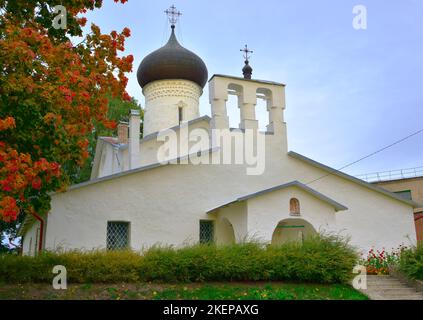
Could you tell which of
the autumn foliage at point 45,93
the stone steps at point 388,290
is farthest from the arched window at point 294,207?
the autumn foliage at point 45,93

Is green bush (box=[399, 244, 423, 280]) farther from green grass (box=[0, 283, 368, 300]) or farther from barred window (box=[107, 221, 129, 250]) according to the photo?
barred window (box=[107, 221, 129, 250])

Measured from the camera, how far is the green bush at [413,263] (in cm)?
1163

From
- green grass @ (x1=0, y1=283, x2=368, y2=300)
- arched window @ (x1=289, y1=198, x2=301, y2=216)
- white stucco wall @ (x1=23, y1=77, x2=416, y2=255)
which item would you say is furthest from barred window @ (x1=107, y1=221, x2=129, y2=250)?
arched window @ (x1=289, y1=198, x2=301, y2=216)

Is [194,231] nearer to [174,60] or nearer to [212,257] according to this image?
[212,257]

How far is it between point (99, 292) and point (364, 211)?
1059cm

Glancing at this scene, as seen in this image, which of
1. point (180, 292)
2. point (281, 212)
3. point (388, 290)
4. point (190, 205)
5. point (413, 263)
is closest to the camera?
point (180, 292)

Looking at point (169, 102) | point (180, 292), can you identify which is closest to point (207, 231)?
point (180, 292)

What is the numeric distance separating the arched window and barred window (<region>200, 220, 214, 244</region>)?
2682 mm

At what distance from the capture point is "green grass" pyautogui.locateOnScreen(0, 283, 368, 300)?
9578mm

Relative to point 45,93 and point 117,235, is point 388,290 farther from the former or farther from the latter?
point 45,93

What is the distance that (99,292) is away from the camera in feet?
32.4

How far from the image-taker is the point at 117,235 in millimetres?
14453

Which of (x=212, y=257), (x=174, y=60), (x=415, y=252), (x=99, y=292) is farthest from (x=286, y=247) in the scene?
(x=174, y=60)

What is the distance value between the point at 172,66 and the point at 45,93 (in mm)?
13612
